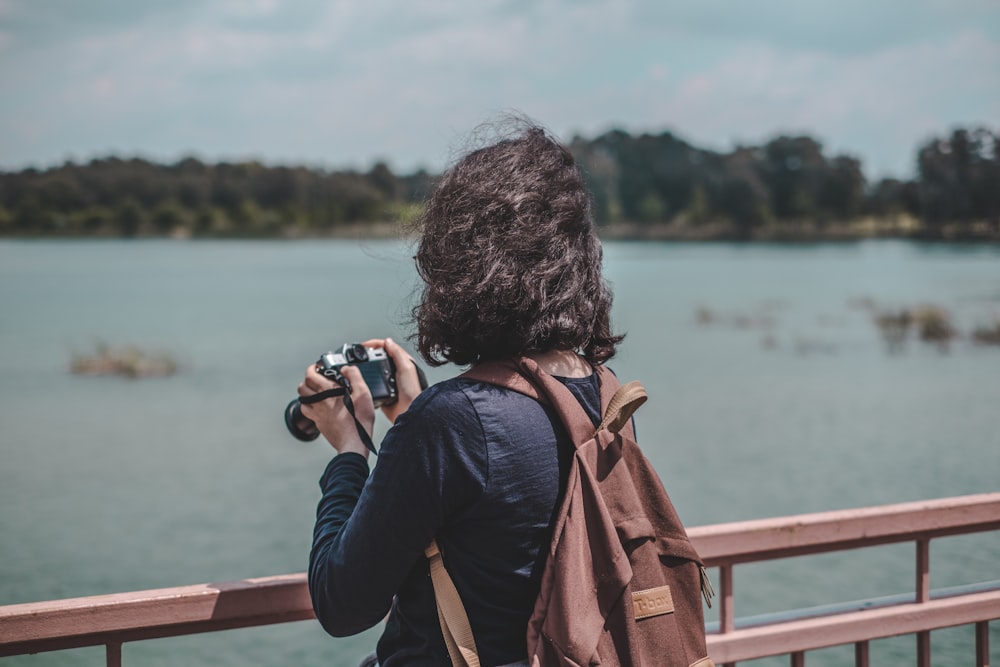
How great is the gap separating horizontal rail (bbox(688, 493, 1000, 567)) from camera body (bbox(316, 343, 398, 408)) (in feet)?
1.89

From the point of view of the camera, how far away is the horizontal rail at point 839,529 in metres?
1.67

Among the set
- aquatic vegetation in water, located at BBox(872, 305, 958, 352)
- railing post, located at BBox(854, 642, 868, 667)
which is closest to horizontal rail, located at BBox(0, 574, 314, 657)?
railing post, located at BBox(854, 642, 868, 667)

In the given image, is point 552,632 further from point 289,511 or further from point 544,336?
point 289,511

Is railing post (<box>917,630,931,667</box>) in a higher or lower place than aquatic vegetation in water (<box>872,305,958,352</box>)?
higher

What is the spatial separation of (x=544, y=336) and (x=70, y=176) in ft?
104

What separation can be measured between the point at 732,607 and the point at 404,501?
0.84 meters

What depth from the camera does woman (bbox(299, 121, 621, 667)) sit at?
1087 mm

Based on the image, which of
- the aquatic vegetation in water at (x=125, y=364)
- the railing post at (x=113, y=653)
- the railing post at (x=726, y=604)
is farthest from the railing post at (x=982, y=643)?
the aquatic vegetation in water at (x=125, y=364)

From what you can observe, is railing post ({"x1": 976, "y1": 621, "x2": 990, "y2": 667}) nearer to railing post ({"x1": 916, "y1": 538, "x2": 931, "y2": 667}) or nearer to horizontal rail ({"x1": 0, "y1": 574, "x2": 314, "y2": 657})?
railing post ({"x1": 916, "y1": 538, "x2": 931, "y2": 667})

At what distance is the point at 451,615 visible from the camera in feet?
3.75

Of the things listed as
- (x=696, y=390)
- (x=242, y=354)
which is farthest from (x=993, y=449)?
(x=242, y=354)

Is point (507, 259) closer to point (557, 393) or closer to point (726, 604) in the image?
point (557, 393)

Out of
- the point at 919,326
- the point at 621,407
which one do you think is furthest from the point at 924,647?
the point at 919,326

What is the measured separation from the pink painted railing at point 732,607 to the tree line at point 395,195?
20.3m
